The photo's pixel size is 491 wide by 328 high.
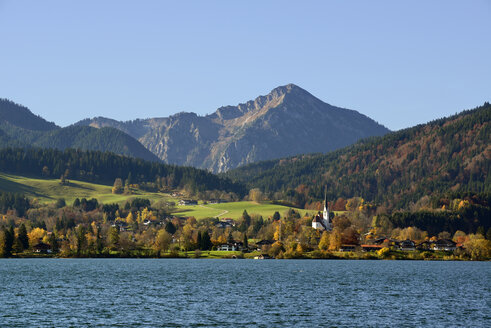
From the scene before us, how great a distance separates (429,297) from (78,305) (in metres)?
48.0

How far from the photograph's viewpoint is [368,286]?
4360 inches

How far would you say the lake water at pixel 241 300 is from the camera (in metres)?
70.3

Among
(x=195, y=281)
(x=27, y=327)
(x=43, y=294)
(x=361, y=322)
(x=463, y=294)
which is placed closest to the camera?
(x=27, y=327)

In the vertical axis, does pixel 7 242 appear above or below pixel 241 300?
below

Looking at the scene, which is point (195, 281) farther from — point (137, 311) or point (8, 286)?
point (137, 311)

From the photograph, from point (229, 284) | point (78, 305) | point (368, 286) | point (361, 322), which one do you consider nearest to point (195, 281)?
Answer: point (229, 284)

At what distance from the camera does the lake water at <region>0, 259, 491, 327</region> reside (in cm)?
7031

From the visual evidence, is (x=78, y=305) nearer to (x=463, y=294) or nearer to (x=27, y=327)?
(x=27, y=327)

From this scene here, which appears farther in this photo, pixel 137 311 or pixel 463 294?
pixel 463 294

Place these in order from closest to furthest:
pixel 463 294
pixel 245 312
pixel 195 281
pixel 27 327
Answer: pixel 27 327 → pixel 245 312 → pixel 463 294 → pixel 195 281

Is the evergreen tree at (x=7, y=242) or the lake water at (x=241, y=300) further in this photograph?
the evergreen tree at (x=7, y=242)

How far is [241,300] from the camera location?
3489 inches

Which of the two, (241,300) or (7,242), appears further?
(7,242)

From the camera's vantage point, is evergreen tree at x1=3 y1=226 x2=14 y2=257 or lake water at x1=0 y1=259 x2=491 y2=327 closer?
lake water at x1=0 y1=259 x2=491 y2=327
